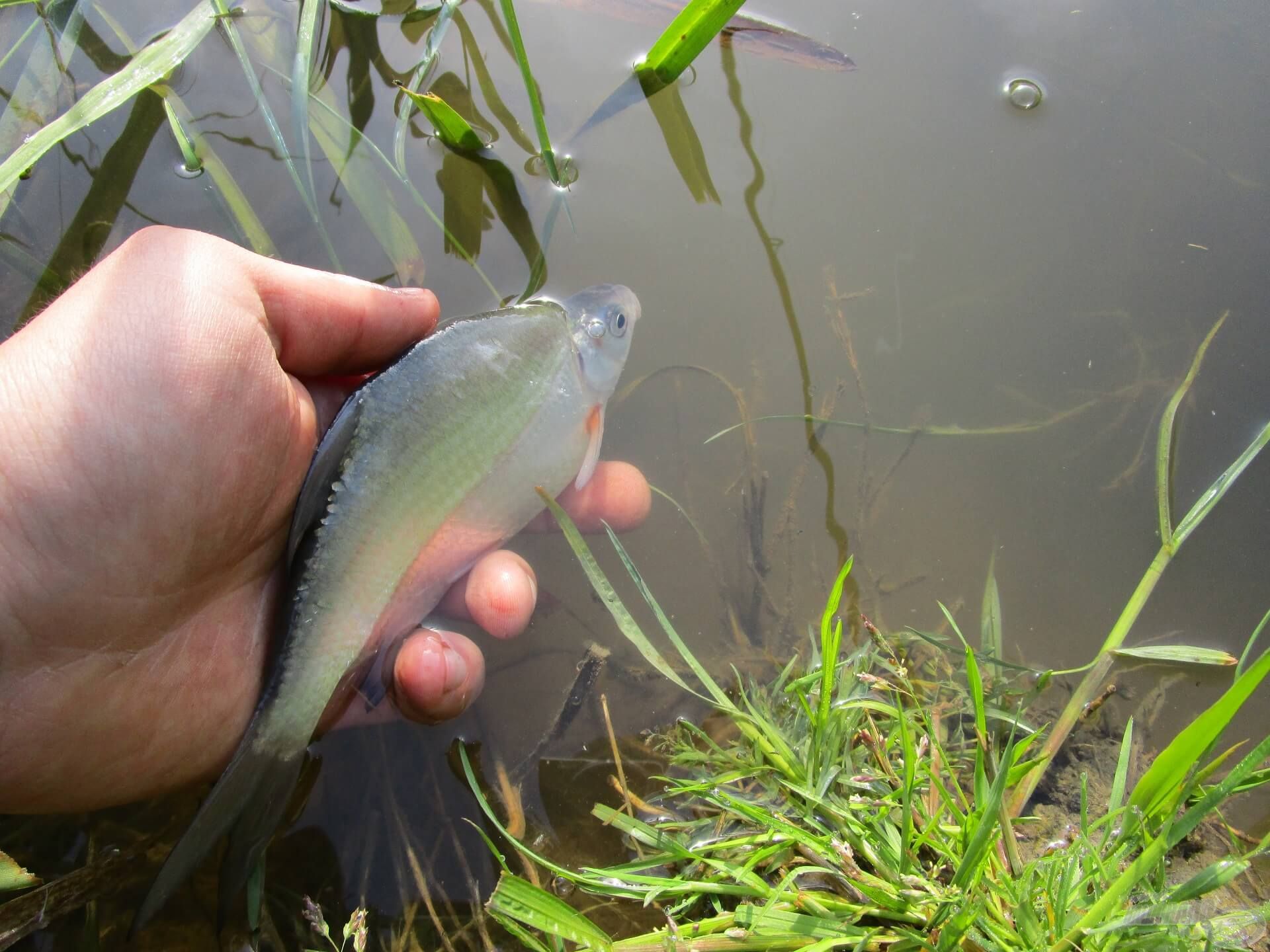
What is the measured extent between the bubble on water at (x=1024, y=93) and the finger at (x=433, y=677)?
134 inches

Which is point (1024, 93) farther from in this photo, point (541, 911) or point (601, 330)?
point (541, 911)

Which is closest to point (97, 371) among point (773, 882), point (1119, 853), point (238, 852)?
point (238, 852)

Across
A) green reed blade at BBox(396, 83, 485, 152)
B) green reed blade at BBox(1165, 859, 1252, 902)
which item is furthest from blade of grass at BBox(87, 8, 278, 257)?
green reed blade at BBox(1165, 859, 1252, 902)

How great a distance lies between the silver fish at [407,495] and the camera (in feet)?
7.05

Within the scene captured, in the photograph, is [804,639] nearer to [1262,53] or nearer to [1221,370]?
[1221,370]

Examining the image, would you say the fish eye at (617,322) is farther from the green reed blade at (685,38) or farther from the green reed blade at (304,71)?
the green reed blade at (304,71)

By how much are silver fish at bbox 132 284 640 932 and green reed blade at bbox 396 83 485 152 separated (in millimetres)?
789

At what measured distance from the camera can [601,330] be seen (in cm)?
294

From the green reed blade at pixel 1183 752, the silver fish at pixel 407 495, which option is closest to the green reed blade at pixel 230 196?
the silver fish at pixel 407 495

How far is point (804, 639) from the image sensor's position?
3.07 metres

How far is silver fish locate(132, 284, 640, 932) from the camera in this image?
84.6 inches

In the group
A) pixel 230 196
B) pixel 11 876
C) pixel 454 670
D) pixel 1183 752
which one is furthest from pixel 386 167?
pixel 1183 752

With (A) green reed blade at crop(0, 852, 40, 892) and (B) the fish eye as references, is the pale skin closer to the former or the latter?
(A) green reed blade at crop(0, 852, 40, 892)

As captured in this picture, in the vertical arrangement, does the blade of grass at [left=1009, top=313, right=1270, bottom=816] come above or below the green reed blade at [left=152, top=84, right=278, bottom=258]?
below
